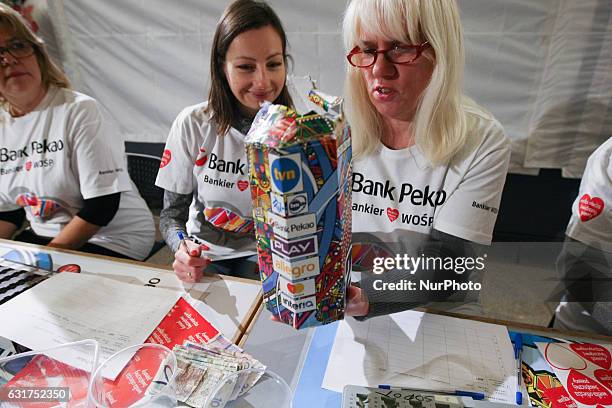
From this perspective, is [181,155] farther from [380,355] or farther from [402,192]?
[380,355]

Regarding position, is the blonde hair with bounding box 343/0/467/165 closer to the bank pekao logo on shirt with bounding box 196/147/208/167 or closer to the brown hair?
the brown hair

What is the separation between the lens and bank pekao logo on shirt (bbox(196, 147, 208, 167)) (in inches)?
46.9

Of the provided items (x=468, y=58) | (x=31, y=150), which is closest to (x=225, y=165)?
(x=31, y=150)

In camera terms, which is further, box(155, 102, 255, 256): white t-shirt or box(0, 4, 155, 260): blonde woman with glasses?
box(0, 4, 155, 260): blonde woman with glasses

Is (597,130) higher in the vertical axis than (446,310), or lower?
higher

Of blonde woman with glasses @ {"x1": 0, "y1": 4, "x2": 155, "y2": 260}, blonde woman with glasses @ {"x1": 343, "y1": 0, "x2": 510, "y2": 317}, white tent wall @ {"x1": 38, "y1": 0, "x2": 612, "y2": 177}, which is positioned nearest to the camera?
blonde woman with glasses @ {"x1": 343, "y1": 0, "x2": 510, "y2": 317}

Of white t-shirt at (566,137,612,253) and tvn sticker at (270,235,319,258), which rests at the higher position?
tvn sticker at (270,235,319,258)

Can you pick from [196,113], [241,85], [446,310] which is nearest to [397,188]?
Answer: [446,310]

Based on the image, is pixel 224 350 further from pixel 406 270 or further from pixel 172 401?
pixel 406 270

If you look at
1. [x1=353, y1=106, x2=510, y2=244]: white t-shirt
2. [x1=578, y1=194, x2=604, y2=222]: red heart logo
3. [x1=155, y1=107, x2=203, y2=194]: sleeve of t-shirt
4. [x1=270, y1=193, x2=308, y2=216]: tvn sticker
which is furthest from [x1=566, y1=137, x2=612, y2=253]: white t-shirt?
[x1=155, y1=107, x2=203, y2=194]: sleeve of t-shirt

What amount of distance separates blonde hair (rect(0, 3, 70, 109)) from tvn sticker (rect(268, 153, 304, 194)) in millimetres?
1197

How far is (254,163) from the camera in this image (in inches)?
20.5

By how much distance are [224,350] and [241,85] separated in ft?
2.24

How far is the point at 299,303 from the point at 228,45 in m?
0.78
